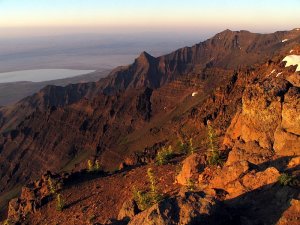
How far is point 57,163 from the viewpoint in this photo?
143 meters

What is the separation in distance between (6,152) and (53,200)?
416ft

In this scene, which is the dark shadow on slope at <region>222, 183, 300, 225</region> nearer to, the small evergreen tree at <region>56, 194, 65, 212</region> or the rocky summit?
the rocky summit

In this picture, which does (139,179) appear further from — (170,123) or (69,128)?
(69,128)

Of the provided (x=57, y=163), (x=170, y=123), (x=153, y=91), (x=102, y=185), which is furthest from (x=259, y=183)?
(x=153, y=91)

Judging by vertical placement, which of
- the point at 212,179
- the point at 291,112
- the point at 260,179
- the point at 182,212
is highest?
the point at 291,112

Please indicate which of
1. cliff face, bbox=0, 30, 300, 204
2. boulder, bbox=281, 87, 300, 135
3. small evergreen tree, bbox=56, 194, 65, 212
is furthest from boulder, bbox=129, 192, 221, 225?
cliff face, bbox=0, 30, 300, 204

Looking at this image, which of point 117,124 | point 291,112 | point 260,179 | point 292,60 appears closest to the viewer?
point 260,179

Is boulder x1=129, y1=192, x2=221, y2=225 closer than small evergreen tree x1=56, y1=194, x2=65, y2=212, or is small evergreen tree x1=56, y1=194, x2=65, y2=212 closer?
boulder x1=129, y1=192, x2=221, y2=225

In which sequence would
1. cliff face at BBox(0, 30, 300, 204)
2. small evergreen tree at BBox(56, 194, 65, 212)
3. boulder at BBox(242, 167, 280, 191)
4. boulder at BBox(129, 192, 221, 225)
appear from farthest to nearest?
cliff face at BBox(0, 30, 300, 204), small evergreen tree at BBox(56, 194, 65, 212), boulder at BBox(242, 167, 280, 191), boulder at BBox(129, 192, 221, 225)

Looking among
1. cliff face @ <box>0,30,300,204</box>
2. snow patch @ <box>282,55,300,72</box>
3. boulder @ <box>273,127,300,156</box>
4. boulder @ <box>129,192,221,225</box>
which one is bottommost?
cliff face @ <box>0,30,300,204</box>

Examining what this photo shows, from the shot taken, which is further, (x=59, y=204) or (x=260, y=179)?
(x=59, y=204)

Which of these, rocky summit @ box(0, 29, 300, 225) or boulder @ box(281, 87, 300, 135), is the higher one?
boulder @ box(281, 87, 300, 135)

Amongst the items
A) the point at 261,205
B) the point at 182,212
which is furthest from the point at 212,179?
the point at 182,212

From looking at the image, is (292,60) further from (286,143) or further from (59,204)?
(59,204)
